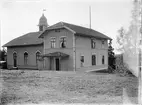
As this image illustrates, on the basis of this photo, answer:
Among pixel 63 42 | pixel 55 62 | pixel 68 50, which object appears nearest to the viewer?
pixel 55 62

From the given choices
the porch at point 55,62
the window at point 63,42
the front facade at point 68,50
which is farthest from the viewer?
the window at point 63,42

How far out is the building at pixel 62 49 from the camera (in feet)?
25.2

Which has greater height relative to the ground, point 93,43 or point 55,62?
point 93,43

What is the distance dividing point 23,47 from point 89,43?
13.6 feet

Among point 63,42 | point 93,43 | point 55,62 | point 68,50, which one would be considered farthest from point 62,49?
point 93,43

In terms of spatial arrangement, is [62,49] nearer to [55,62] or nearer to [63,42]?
[63,42]

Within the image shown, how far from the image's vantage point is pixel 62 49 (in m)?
10.4

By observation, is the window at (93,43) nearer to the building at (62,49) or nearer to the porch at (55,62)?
the building at (62,49)

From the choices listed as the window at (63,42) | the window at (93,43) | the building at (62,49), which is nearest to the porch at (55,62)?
the building at (62,49)

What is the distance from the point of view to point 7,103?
3328 mm

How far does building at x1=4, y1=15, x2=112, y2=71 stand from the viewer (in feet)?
25.2

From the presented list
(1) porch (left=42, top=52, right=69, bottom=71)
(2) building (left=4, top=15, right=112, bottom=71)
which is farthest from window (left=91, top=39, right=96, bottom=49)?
(1) porch (left=42, top=52, right=69, bottom=71)

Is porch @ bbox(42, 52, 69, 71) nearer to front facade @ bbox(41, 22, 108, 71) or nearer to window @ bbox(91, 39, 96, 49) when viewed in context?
front facade @ bbox(41, 22, 108, 71)

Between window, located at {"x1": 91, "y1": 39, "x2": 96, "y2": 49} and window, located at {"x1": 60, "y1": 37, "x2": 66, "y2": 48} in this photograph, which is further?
window, located at {"x1": 60, "y1": 37, "x2": 66, "y2": 48}
